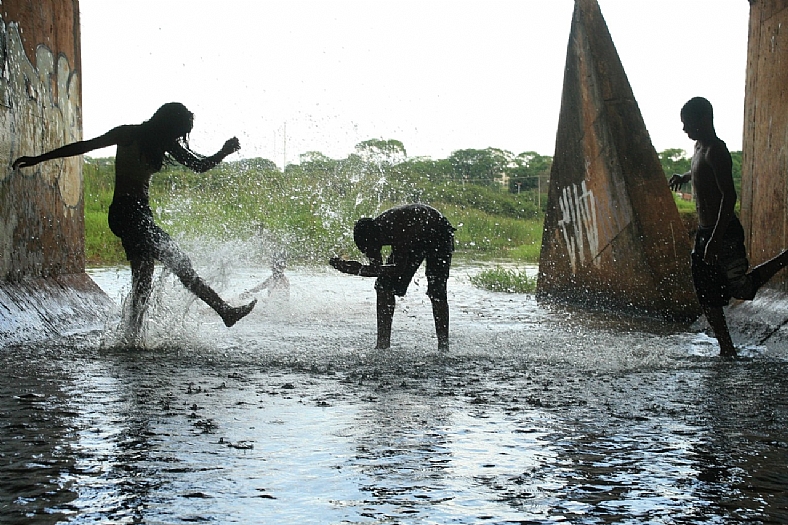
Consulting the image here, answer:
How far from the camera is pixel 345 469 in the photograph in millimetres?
2930

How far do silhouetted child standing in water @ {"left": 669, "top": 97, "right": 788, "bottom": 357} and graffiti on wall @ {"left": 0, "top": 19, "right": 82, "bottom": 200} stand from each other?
16.0 ft

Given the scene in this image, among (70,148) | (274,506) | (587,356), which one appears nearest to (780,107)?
(587,356)

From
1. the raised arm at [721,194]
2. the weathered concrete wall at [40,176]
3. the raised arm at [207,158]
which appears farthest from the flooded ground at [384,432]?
the raised arm at [207,158]

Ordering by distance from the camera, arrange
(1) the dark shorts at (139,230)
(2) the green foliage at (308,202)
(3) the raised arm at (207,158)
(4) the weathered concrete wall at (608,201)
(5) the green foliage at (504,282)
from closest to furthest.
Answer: (1) the dark shorts at (139,230)
(3) the raised arm at (207,158)
(4) the weathered concrete wall at (608,201)
(2) the green foliage at (308,202)
(5) the green foliage at (504,282)

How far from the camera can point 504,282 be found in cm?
1299

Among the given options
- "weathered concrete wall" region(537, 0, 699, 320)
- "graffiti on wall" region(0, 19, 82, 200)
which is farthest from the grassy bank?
"weathered concrete wall" region(537, 0, 699, 320)

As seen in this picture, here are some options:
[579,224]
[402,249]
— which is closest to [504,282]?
[579,224]

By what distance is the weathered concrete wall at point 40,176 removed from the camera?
6.58 m

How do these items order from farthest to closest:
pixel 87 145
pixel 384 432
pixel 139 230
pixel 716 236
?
pixel 139 230, pixel 87 145, pixel 716 236, pixel 384 432

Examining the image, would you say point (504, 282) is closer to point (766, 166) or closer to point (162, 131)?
point (766, 166)

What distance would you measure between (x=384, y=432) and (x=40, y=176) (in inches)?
197

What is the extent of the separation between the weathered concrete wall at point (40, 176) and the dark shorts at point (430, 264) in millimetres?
2561

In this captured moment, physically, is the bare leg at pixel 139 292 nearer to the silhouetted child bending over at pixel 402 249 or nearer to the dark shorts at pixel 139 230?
the dark shorts at pixel 139 230

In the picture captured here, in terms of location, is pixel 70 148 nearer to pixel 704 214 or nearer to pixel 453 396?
pixel 453 396
